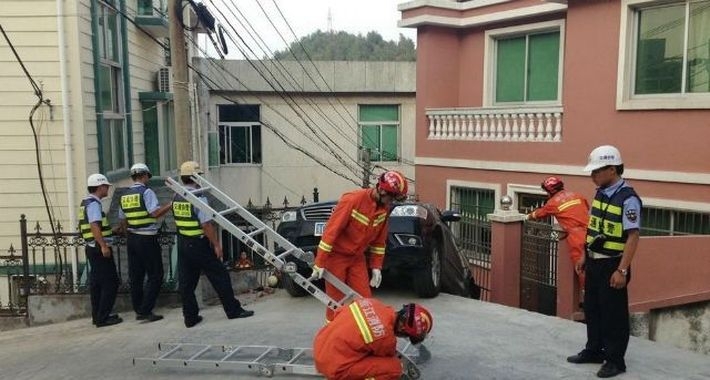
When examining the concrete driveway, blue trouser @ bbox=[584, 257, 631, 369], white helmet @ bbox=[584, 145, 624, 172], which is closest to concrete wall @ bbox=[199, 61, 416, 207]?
the concrete driveway

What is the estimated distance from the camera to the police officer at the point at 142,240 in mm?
6354

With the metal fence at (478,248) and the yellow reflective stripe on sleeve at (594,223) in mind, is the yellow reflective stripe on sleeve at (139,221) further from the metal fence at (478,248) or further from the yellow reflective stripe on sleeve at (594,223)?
the metal fence at (478,248)

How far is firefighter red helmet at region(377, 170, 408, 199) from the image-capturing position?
14.9 feet

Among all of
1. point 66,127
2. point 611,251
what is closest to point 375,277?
point 611,251

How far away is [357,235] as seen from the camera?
4.84m

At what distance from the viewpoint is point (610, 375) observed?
4.50m

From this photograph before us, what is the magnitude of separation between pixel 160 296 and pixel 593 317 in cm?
485

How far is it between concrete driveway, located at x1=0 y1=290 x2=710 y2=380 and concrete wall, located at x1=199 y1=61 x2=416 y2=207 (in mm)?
13646

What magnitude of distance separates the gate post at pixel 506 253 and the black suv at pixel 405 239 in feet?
2.57

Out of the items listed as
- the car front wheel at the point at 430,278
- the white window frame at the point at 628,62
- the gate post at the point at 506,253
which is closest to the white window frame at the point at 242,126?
the white window frame at the point at 628,62

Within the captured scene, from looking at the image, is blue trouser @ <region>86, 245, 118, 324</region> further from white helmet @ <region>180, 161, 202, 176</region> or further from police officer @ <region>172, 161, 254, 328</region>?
white helmet @ <region>180, 161, 202, 176</region>

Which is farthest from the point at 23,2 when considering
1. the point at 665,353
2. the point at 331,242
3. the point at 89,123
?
the point at 665,353

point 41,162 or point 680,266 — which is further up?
point 41,162

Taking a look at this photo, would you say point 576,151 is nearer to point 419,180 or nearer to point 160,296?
point 419,180
